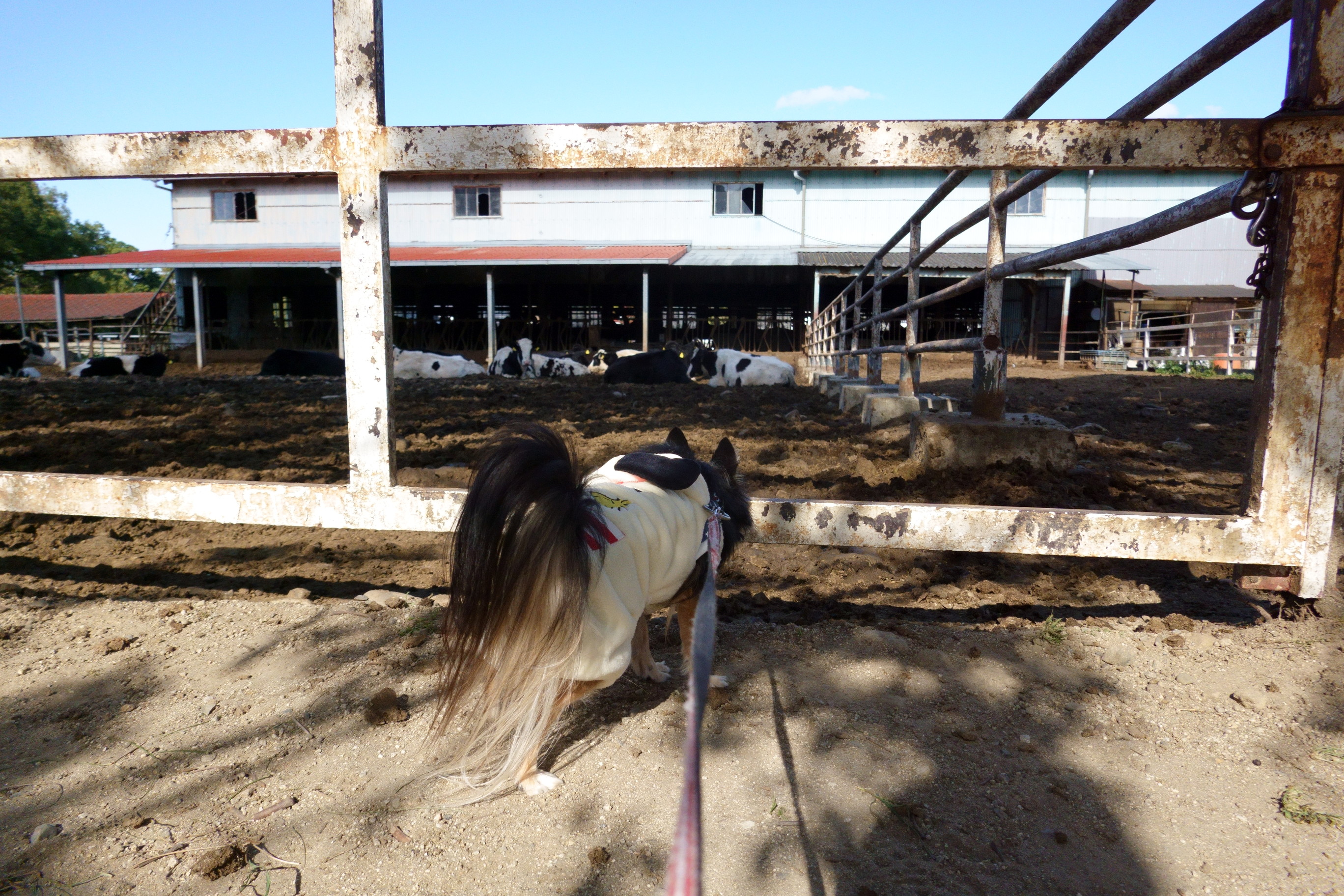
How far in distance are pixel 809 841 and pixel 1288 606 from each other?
1.72m

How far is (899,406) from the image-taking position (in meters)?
5.86

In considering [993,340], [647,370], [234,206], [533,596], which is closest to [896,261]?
[647,370]

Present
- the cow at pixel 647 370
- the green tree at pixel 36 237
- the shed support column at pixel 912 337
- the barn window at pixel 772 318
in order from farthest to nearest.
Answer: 1. the green tree at pixel 36 237
2. the barn window at pixel 772 318
3. the cow at pixel 647 370
4. the shed support column at pixel 912 337

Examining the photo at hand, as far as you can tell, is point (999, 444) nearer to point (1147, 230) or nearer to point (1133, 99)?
point (1147, 230)

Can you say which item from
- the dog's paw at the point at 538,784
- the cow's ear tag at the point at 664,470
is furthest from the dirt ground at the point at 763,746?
the cow's ear tag at the point at 664,470

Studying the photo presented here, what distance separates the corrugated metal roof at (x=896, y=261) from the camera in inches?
710

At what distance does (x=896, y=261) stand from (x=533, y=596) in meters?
18.9

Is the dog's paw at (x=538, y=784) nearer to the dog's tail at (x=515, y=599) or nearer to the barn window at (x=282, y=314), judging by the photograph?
the dog's tail at (x=515, y=599)

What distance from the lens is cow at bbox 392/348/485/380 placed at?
15102 mm

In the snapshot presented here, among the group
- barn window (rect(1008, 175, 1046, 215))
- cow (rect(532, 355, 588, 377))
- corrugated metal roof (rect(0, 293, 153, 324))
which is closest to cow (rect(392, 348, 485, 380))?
cow (rect(532, 355, 588, 377))

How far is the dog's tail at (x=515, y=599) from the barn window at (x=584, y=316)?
21.3 m

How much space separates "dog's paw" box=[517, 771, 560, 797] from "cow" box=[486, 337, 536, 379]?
14171mm

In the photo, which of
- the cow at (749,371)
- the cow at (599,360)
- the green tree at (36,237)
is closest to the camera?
the cow at (749,371)

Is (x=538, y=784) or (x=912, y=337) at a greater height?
(x=912, y=337)
